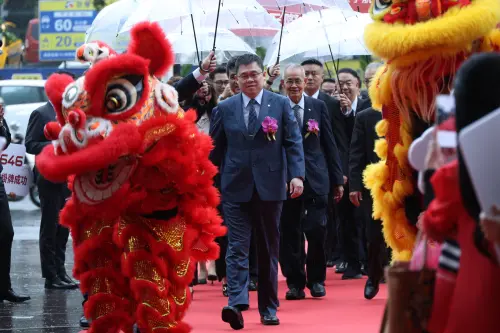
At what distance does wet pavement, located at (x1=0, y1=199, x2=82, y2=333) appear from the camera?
9500mm

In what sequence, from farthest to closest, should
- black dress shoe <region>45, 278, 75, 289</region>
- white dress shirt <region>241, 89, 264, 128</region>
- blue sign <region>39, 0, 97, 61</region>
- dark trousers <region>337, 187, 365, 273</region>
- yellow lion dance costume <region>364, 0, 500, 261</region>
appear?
blue sign <region>39, 0, 97, 61</region> → dark trousers <region>337, 187, 365, 273</region> → black dress shoe <region>45, 278, 75, 289</region> → white dress shirt <region>241, 89, 264, 128</region> → yellow lion dance costume <region>364, 0, 500, 261</region>

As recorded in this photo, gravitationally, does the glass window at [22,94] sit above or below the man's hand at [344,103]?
below

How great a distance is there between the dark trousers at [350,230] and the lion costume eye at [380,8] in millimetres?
6234

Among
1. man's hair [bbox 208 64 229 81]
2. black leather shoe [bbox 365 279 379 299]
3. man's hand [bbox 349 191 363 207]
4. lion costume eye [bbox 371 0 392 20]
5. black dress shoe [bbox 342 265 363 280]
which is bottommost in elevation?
black dress shoe [bbox 342 265 363 280]

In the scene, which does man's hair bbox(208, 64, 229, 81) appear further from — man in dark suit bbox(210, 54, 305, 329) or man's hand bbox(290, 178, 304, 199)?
man's hand bbox(290, 178, 304, 199)

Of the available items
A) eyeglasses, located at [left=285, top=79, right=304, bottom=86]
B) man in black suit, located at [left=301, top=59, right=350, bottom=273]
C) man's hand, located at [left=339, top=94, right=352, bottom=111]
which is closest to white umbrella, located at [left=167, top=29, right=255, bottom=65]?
man in black suit, located at [left=301, top=59, right=350, bottom=273]

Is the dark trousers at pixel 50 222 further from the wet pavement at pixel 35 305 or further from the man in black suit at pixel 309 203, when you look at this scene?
the man in black suit at pixel 309 203

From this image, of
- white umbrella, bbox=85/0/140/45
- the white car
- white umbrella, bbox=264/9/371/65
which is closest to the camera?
white umbrella, bbox=85/0/140/45

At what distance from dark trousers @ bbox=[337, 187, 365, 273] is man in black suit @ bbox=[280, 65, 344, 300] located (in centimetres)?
163

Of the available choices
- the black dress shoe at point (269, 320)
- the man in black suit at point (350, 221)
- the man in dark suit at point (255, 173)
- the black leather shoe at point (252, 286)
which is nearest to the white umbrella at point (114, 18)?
the man in black suit at point (350, 221)

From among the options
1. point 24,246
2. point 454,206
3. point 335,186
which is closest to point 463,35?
point 454,206

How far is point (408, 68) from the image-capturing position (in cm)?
661

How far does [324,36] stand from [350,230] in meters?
2.66

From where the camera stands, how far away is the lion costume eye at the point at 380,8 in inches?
267
